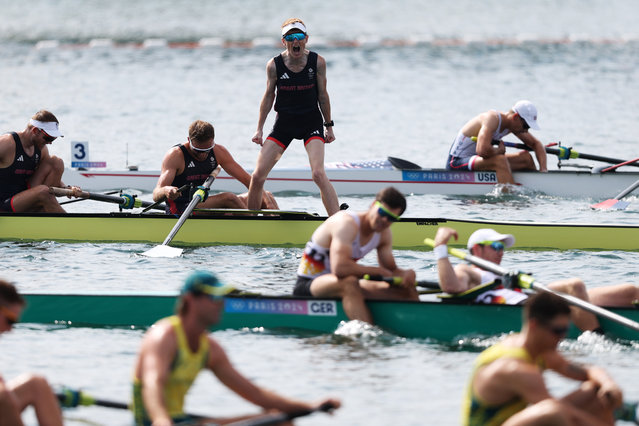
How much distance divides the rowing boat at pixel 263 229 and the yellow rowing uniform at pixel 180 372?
7.42 meters

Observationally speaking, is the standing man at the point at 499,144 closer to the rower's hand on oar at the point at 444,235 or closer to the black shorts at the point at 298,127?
the black shorts at the point at 298,127

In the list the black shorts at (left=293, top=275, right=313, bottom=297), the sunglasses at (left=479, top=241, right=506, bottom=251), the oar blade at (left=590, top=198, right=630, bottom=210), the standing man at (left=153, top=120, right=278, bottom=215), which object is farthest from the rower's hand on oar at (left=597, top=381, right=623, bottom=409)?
the oar blade at (left=590, top=198, right=630, bottom=210)

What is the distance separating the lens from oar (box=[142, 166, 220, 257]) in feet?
43.0

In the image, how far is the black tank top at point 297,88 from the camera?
43.7 feet

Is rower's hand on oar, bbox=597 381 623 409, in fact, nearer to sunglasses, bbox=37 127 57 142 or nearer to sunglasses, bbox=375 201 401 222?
sunglasses, bbox=375 201 401 222

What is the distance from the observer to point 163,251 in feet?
43.7

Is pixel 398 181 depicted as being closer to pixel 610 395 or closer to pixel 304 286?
pixel 304 286

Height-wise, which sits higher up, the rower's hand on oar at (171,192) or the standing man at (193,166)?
the standing man at (193,166)

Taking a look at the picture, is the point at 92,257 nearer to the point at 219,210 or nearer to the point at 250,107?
the point at 219,210

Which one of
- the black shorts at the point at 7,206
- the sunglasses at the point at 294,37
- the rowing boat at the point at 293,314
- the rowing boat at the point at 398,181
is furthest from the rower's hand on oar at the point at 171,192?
the rowing boat at the point at 398,181

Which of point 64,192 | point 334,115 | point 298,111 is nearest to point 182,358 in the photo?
point 298,111

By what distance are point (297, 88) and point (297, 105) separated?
20 centimetres

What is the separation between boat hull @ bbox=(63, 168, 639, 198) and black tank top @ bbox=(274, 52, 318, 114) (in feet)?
16.2

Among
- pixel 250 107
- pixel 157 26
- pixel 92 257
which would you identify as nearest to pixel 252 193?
pixel 92 257
